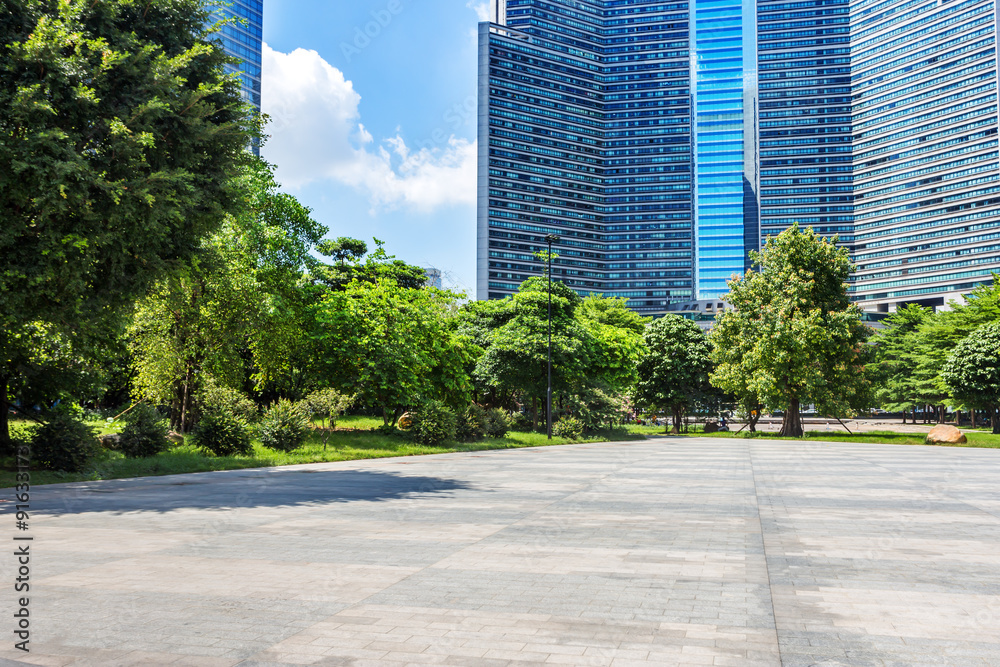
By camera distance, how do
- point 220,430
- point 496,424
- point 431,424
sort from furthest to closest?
point 496,424 → point 431,424 → point 220,430

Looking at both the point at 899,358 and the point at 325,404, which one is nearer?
the point at 325,404

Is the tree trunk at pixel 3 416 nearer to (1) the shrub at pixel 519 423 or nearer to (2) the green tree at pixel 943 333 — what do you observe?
(1) the shrub at pixel 519 423

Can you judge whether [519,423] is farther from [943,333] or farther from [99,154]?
[943,333]

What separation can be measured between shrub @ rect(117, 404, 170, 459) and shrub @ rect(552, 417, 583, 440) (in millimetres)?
23930

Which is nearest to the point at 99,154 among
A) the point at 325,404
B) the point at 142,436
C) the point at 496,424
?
the point at 142,436

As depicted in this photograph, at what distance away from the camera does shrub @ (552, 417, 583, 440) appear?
4022 centimetres


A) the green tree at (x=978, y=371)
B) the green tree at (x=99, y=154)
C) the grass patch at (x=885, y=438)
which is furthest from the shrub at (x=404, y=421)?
the green tree at (x=978, y=371)

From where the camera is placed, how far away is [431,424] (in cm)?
2970

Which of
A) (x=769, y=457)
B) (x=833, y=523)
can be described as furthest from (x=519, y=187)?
(x=833, y=523)

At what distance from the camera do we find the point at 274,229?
2922 centimetres

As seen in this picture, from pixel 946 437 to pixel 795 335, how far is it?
1044 centimetres

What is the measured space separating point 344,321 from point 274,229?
5.01 m

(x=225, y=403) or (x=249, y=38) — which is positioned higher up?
(x=249, y=38)

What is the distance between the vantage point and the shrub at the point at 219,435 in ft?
71.8
